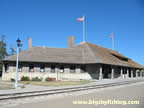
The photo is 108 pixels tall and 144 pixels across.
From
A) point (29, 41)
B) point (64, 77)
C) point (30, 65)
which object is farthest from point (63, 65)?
point (29, 41)

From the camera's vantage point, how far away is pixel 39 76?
25.6m

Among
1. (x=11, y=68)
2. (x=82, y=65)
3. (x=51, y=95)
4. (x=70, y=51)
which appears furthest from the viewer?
(x=70, y=51)

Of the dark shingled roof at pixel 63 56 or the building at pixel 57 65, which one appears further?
the dark shingled roof at pixel 63 56

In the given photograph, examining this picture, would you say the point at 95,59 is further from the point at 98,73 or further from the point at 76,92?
the point at 76,92

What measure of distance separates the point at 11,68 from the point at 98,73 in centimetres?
1462

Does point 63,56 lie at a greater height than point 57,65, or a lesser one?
greater

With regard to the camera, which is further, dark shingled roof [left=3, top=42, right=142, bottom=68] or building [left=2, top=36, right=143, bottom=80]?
dark shingled roof [left=3, top=42, right=142, bottom=68]

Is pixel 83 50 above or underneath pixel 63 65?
above

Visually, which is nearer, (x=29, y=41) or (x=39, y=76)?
(x=39, y=76)

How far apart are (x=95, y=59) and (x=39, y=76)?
982 cm

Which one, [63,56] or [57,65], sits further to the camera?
[63,56]

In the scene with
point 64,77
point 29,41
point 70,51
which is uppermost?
point 29,41

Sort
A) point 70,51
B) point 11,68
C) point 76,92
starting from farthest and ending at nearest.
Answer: point 70,51 < point 11,68 < point 76,92

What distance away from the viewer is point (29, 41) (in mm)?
33406
